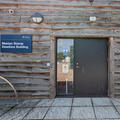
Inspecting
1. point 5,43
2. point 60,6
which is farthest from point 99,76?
point 5,43

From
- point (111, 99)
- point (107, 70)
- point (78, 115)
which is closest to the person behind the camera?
point (78, 115)

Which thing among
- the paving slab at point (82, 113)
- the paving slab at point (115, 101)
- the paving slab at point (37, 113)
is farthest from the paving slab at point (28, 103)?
the paving slab at point (115, 101)

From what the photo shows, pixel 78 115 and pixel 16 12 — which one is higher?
pixel 16 12

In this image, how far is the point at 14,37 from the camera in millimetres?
3092

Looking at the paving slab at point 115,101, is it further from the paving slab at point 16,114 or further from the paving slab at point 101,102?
the paving slab at point 16,114

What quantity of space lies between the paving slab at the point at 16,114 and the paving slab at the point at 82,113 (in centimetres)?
112

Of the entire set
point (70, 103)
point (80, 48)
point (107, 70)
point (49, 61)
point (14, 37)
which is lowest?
point (70, 103)

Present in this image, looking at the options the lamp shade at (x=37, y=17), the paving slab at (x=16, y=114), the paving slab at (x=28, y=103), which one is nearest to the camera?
the paving slab at (x=16, y=114)

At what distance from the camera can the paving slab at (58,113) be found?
2115 mm

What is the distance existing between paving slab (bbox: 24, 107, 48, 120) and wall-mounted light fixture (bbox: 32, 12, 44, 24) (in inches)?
98.4

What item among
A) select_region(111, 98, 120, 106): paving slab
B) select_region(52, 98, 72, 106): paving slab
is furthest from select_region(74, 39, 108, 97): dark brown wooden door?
select_region(111, 98, 120, 106): paving slab

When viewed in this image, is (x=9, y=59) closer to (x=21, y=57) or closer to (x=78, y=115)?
(x=21, y=57)

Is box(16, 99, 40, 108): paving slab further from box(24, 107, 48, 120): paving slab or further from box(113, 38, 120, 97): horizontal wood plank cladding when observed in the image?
box(113, 38, 120, 97): horizontal wood plank cladding

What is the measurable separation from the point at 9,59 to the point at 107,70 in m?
3.18
